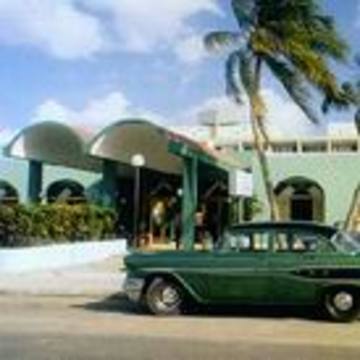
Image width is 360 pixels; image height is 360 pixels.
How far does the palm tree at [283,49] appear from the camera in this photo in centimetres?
3105

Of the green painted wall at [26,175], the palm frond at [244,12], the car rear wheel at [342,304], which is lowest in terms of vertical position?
the car rear wheel at [342,304]

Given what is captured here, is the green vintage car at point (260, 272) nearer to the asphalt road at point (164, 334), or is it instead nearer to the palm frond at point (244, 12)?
the asphalt road at point (164, 334)

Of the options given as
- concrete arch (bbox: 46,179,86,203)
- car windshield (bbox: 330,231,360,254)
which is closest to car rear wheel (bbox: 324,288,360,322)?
car windshield (bbox: 330,231,360,254)

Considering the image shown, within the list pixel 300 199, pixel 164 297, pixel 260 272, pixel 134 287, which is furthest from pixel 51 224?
pixel 300 199

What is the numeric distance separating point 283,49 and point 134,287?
16.3 meters

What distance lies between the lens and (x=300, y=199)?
151ft

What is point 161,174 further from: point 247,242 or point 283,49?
point 247,242

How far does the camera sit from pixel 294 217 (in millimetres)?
46875

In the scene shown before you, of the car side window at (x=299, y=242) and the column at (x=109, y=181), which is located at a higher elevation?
the column at (x=109, y=181)

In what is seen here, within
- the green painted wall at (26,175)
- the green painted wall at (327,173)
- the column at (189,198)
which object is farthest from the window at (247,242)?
the green painted wall at (26,175)

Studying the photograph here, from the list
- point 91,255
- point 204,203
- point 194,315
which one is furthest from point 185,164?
point 194,315

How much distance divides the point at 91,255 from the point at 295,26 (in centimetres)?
887

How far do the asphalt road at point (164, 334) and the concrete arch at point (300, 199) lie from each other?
92.3ft

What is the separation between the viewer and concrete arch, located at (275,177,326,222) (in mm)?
45469
